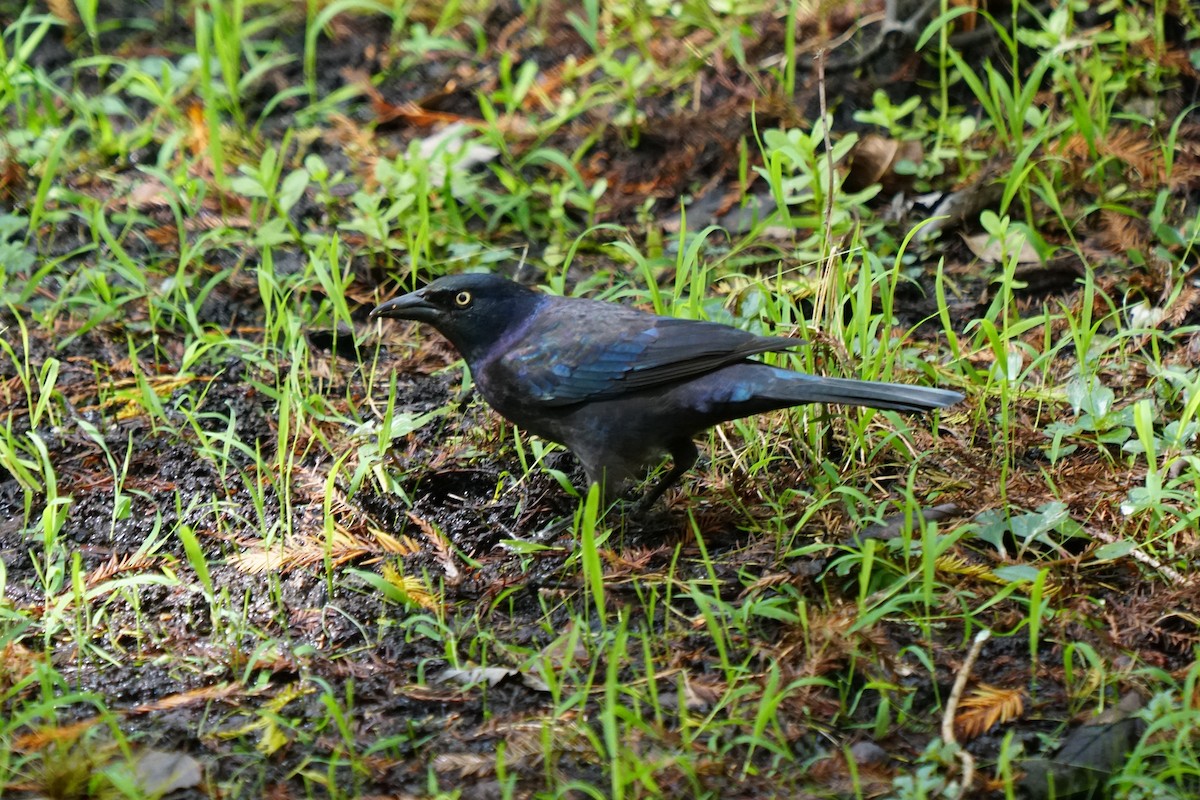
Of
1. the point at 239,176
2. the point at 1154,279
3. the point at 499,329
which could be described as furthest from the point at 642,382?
the point at 239,176

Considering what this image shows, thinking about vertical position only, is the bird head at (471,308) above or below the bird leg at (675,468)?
above

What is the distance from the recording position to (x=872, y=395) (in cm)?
383

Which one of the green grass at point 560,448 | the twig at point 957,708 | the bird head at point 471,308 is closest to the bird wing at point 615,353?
the bird head at point 471,308

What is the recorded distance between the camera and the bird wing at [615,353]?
13.4 feet

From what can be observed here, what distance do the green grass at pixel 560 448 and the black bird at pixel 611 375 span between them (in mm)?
279

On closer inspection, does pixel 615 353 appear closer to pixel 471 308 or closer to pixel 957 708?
pixel 471 308

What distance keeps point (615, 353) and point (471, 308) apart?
1.90 feet

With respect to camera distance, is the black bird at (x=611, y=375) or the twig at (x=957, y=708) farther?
the black bird at (x=611, y=375)

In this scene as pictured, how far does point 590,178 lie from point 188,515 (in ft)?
9.13

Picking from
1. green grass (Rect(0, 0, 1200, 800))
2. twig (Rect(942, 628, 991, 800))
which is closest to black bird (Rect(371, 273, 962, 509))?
green grass (Rect(0, 0, 1200, 800))

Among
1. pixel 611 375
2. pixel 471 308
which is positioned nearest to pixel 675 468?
pixel 611 375

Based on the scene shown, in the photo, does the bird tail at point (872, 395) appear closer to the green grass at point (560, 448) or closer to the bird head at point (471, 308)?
the green grass at point (560, 448)

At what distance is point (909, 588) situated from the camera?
12.5 feet

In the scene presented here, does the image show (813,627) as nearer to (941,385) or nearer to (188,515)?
(941,385)
